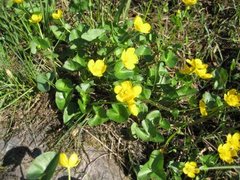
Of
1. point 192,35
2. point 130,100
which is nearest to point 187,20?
point 192,35

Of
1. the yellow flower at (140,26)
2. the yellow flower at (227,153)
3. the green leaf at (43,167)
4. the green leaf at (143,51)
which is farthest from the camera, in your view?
the green leaf at (143,51)

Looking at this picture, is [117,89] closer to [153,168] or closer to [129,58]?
[129,58]

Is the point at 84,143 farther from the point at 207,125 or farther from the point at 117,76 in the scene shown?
the point at 207,125

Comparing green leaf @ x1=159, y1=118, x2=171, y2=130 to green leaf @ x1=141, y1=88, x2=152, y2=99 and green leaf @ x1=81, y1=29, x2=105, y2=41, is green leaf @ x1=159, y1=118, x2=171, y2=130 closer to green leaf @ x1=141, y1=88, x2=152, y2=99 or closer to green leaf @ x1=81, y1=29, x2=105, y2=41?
green leaf @ x1=141, y1=88, x2=152, y2=99

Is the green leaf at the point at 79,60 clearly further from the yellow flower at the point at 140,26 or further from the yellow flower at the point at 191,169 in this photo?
the yellow flower at the point at 191,169

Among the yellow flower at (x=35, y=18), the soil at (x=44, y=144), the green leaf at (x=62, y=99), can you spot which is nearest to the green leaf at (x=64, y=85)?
the green leaf at (x=62, y=99)
